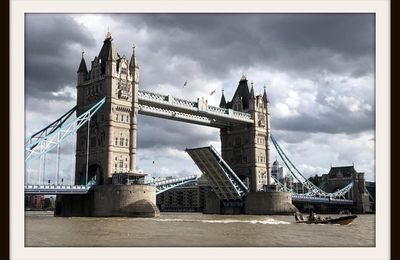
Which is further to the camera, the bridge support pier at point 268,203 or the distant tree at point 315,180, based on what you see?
the distant tree at point 315,180

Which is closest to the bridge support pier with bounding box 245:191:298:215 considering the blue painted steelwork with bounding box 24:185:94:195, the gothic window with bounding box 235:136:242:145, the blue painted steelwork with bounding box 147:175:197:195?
the blue painted steelwork with bounding box 147:175:197:195

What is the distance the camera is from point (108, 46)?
244 feet

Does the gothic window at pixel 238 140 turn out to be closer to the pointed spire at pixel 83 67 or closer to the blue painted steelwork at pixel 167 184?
the blue painted steelwork at pixel 167 184

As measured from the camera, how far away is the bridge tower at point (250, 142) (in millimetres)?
97938

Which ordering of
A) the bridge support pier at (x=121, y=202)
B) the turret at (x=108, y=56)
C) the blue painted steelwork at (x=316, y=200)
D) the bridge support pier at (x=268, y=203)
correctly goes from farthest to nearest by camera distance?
the blue painted steelwork at (x=316, y=200)
the bridge support pier at (x=268, y=203)
the turret at (x=108, y=56)
the bridge support pier at (x=121, y=202)

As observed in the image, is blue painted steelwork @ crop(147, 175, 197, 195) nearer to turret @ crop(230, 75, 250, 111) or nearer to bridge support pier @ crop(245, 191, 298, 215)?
bridge support pier @ crop(245, 191, 298, 215)

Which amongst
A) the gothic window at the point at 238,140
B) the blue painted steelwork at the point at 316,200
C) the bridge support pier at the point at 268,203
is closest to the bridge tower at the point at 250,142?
the gothic window at the point at 238,140

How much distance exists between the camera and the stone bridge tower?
70625 mm

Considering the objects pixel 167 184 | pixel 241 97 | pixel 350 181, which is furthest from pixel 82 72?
pixel 350 181

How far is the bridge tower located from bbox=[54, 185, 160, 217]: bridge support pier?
34476 millimetres
